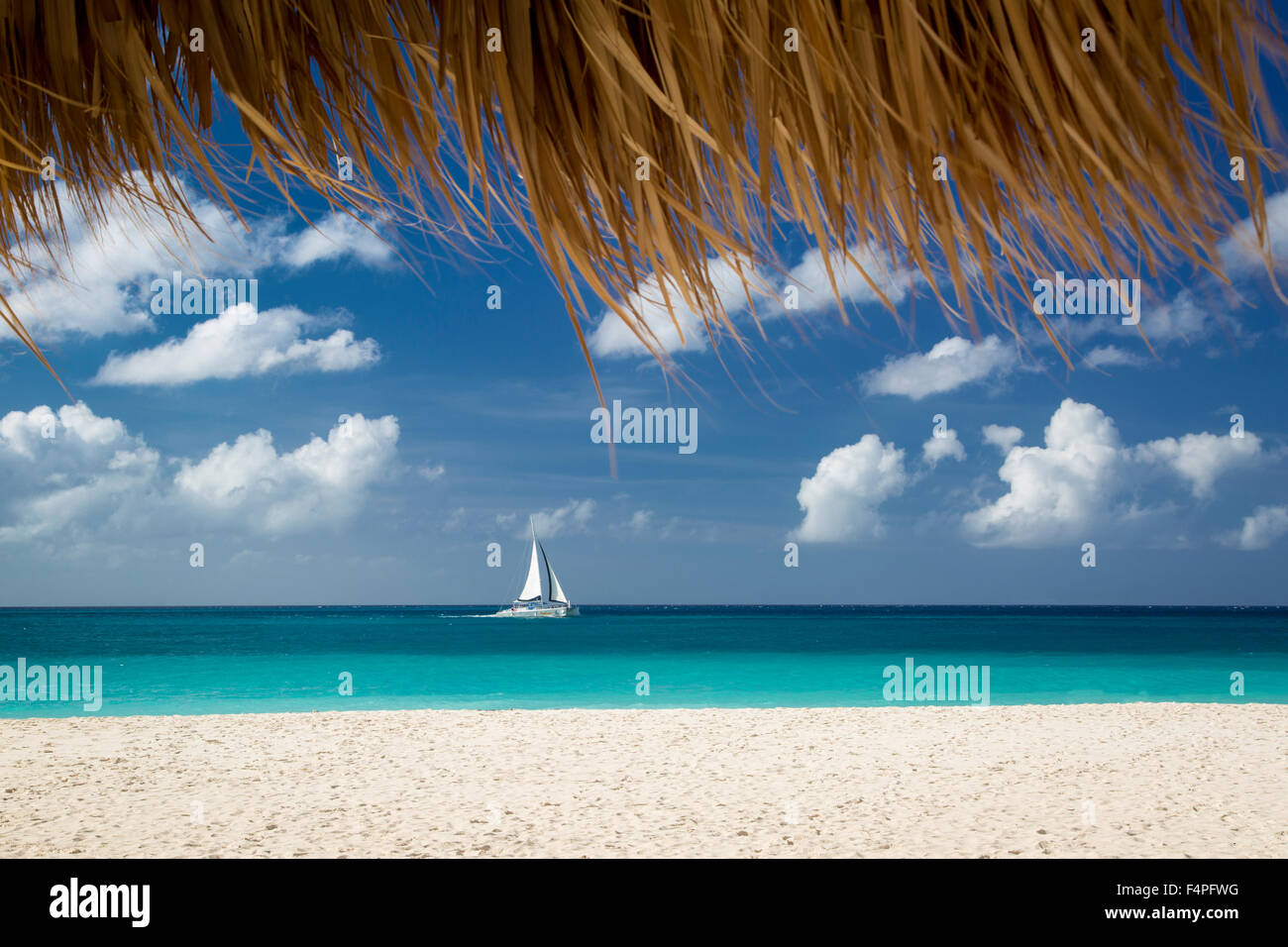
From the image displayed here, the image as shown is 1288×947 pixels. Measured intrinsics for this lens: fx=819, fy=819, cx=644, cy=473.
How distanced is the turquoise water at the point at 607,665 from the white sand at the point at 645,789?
7.26 metres

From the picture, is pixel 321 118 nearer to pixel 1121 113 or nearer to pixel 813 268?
pixel 813 268

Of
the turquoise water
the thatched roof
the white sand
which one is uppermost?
the thatched roof

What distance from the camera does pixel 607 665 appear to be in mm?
29094

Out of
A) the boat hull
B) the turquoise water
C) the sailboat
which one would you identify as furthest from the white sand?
the boat hull

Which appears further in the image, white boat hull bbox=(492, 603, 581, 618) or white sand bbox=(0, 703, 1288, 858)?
white boat hull bbox=(492, 603, 581, 618)

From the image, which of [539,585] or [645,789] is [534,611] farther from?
[645,789]

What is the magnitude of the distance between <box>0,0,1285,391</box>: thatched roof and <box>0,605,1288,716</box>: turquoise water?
57.6ft

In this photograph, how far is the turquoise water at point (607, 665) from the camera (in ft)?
64.9

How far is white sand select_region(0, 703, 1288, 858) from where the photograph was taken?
5715 millimetres

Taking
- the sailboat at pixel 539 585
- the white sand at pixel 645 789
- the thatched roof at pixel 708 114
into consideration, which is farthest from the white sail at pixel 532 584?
the thatched roof at pixel 708 114

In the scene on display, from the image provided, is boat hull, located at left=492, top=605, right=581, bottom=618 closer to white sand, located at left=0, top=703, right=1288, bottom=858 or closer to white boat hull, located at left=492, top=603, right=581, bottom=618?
white boat hull, located at left=492, top=603, right=581, bottom=618

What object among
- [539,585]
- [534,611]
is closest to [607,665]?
[539,585]

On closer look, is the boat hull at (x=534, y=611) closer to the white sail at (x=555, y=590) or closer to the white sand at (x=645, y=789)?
the white sail at (x=555, y=590)
